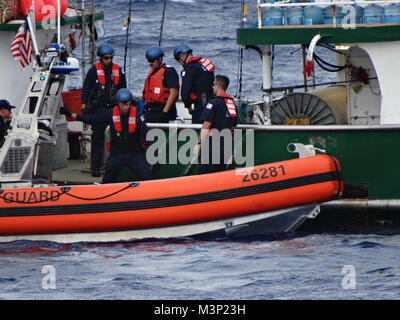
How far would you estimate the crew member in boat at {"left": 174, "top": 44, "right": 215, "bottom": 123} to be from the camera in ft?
37.5

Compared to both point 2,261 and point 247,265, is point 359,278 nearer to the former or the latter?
point 247,265

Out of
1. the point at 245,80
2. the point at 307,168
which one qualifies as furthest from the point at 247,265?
the point at 245,80

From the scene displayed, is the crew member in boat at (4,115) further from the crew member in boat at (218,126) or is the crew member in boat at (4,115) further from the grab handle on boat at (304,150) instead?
the grab handle on boat at (304,150)

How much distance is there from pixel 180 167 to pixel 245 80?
1242 cm

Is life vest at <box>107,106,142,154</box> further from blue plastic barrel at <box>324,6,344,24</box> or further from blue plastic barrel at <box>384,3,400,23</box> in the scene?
blue plastic barrel at <box>384,3,400,23</box>

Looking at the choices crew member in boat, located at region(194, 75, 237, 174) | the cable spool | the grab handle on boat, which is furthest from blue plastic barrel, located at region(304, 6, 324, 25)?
the grab handle on boat

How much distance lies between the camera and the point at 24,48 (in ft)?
37.5

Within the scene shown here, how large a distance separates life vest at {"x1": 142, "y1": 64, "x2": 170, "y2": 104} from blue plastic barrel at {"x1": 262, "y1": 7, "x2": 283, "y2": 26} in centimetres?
143

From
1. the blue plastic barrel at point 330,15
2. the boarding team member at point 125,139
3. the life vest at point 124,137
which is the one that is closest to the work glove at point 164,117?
the boarding team member at point 125,139

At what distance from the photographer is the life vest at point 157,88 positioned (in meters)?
11.7

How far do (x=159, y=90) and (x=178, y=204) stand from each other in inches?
72.2

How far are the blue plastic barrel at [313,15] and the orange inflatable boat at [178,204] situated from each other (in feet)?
6.39

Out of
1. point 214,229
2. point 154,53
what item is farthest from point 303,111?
point 214,229

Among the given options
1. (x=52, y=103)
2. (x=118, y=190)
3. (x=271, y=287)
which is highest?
(x=52, y=103)
